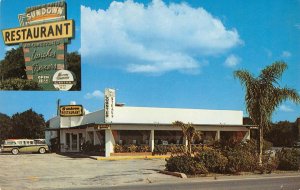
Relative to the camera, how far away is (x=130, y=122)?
35906mm

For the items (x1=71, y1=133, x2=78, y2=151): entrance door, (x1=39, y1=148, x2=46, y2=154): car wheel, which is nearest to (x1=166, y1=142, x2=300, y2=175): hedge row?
(x1=39, y1=148, x2=46, y2=154): car wheel

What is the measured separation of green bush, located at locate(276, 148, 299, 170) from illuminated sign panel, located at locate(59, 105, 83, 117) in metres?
24.1

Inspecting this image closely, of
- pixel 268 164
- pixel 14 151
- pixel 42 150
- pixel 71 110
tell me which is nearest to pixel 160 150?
pixel 71 110

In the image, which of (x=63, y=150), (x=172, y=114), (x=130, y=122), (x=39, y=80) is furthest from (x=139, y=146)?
(x=39, y=80)

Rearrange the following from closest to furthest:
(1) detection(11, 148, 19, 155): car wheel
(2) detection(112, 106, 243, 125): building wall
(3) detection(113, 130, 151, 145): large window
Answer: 1. (3) detection(113, 130, 151, 145): large window
2. (2) detection(112, 106, 243, 125): building wall
3. (1) detection(11, 148, 19, 155): car wheel

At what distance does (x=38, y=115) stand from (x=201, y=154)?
73.0 ft

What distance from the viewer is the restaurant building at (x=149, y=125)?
3484cm

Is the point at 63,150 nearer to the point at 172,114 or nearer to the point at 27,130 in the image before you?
the point at 27,130

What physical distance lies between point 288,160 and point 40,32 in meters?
14.7

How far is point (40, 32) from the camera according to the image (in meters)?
14.3

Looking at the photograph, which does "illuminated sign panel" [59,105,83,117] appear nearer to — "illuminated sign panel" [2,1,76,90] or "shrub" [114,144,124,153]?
"shrub" [114,144,124,153]

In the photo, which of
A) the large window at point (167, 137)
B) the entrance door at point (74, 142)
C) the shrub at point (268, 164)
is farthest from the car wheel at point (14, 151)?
the shrub at point (268, 164)

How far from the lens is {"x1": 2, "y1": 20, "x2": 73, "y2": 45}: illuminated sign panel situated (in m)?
14.1

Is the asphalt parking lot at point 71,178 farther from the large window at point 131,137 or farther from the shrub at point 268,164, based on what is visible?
the large window at point 131,137
